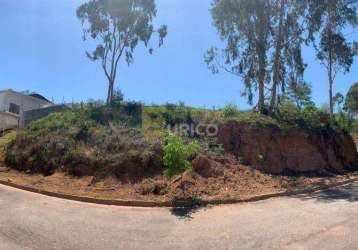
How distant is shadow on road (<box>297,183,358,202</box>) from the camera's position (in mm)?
11992

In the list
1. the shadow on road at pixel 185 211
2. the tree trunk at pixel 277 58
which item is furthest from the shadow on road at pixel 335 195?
the tree trunk at pixel 277 58

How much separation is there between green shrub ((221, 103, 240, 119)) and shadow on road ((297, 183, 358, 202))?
5.93m

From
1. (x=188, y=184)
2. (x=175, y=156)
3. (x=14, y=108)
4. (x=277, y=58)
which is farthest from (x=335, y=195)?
(x=14, y=108)

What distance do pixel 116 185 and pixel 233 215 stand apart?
459cm

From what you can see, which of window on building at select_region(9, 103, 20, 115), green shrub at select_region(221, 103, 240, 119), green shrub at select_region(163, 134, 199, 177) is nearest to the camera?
green shrub at select_region(163, 134, 199, 177)

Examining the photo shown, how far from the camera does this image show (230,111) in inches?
723

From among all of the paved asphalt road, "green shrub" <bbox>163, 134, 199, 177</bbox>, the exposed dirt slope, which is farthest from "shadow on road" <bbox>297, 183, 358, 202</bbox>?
"green shrub" <bbox>163, 134, 199, 177</bbox>

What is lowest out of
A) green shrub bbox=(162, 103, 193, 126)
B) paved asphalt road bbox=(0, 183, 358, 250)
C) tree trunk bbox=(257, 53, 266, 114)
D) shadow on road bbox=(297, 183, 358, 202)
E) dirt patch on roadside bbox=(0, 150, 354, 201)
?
paved asphalt road bbox=(0, 183, 358, 250)

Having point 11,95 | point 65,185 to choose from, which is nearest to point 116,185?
point 65,185

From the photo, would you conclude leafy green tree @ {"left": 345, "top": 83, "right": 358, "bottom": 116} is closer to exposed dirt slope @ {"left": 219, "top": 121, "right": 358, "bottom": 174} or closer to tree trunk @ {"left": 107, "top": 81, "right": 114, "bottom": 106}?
exposed dirt slope @ {"left": 219, "top": 121, "right": 358, "bottom": 174}

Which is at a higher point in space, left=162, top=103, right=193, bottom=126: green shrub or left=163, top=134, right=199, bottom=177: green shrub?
left=162, top=103, right=193, bottom=126: green shrub

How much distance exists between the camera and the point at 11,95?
32.5 metres

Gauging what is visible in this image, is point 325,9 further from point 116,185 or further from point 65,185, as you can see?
point 65,185

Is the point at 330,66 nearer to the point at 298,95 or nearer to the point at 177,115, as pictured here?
the point at 298,95
